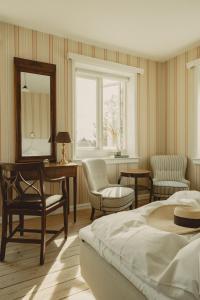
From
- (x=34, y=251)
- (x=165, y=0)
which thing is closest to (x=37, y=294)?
(x=34, y=251)

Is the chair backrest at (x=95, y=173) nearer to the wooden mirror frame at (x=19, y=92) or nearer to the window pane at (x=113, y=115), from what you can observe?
the wooden mirror frame at (x=19, y=92)

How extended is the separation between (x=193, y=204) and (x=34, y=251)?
5.18ft

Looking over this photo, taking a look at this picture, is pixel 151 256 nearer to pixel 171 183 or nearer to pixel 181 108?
pixel 171 183

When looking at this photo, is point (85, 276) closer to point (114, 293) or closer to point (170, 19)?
point (114, 293)

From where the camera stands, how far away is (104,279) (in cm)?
120

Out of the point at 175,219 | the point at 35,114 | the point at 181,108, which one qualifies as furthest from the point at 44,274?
the point at 181,108

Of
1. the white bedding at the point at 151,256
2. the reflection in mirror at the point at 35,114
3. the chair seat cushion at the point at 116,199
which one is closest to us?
the white bedding at the point at 151,256

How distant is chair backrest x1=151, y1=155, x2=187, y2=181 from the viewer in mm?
4039

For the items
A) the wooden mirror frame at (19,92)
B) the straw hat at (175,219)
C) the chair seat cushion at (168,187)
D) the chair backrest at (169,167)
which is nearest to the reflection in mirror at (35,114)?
the wooden mirror frame at (19,92)

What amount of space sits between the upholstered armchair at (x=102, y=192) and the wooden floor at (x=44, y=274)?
1.91 ft

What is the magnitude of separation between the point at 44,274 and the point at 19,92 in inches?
91.0

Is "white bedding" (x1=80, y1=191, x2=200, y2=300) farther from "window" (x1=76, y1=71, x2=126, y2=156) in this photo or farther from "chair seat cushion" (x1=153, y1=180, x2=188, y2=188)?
"window" (x1=76, y1=71, x2=126, y2=156)

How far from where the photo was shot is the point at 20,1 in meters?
2.75

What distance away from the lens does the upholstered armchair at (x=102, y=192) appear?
3.00 metres
